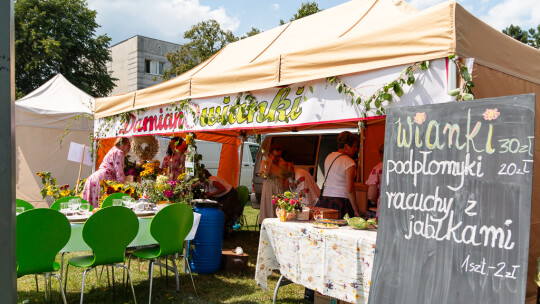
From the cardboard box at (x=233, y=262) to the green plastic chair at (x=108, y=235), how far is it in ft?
5.57

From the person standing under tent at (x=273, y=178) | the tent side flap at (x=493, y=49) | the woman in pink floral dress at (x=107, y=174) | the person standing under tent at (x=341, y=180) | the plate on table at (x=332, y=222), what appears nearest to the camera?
the tent side flap at (x=493, y=49)

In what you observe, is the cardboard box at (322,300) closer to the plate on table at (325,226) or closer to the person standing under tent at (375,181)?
the plate on table at (325,226)

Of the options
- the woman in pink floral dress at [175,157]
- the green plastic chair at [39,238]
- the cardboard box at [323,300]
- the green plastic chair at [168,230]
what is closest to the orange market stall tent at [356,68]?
the woman in pink floral dress at [175,157]

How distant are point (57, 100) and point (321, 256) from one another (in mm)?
9423

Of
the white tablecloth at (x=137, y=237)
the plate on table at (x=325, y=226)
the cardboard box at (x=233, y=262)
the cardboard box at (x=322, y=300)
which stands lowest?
the cardboard box at (x=233, y=262)

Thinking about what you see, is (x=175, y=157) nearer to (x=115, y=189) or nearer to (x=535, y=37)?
(x=115, y=189)

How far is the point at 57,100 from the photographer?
1047 centimetres

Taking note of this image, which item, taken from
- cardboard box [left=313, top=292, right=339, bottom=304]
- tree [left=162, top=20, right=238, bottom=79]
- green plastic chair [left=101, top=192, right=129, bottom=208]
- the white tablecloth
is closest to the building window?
tree [left=162, top=20, right=238, bottom=79]

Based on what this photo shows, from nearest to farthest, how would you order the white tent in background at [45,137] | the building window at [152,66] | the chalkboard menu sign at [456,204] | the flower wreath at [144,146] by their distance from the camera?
the chalkboard menu sign at [456,204], the flower wreath at [144,146], the white tent in background at [45,137], the building window at [152,66]

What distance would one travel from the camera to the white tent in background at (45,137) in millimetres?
9648

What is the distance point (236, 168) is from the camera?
1033 cm

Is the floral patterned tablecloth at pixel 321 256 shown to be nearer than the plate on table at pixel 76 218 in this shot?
Yes

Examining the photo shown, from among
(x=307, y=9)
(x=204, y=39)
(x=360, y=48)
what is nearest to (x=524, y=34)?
(x=307, y=9)

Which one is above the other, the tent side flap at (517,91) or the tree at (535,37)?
the tree at (535,37)
